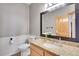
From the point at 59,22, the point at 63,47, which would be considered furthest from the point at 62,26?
the point at 63,47

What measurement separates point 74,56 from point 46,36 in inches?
16.6

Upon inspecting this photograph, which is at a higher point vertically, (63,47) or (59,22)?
(59,22)

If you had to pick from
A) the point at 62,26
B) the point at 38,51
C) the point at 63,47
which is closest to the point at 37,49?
the point at 38,51

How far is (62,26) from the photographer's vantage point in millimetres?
1412

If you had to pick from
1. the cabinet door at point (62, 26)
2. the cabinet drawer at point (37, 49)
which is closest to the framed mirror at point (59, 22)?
the cabinet door at point (62, 26)

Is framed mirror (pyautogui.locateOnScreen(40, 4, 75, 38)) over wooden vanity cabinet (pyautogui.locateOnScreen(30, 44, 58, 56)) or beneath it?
over

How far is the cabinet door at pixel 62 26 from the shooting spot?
1.39 meters

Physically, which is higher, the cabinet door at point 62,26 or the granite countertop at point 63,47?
the cabinet door at point 62,26

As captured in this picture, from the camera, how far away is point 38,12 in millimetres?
1476

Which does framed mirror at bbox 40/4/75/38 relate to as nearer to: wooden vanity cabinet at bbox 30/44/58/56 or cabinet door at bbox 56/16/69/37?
cabinet door at bbox 56/16/69/37

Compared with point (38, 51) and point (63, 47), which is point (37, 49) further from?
point (63, 47)

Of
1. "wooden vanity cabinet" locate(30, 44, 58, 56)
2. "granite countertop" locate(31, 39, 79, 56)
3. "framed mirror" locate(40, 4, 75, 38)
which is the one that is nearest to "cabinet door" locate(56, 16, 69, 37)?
"framed mirror" locate(40, 4, 75, 38)

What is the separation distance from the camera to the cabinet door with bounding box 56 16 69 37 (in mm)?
1389

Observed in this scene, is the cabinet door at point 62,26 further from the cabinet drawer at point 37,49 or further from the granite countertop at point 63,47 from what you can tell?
the cabinet drawer at point 37,49
